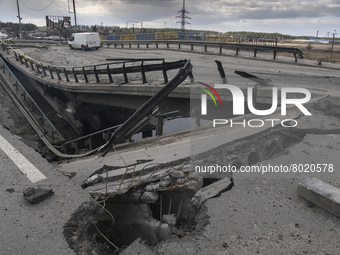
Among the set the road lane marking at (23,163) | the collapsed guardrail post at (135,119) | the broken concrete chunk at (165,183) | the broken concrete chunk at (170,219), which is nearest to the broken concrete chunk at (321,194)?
the broken concrete chunk at (170,219)

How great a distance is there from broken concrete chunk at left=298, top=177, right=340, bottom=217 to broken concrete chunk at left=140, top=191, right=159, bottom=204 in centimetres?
219

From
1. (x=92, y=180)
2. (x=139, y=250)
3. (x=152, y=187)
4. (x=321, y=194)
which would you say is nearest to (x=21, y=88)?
(x=92, y=180)

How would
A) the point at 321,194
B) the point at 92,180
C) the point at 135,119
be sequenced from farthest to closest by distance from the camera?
the point at 135,119 → the point at 92,180 → the point at 321,194

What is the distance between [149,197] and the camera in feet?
15.3

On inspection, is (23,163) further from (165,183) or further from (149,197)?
(165,183)

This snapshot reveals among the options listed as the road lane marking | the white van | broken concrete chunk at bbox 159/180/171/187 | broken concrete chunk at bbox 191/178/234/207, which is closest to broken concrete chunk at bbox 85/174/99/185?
the road lane marking

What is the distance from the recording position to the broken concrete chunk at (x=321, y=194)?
3.65m

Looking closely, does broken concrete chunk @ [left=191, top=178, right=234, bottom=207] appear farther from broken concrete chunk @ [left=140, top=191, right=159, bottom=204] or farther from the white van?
the white van

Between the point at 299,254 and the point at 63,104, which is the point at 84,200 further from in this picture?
the point at 63,104

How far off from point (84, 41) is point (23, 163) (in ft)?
Answer: 108

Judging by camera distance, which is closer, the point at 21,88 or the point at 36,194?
the point at 36,194

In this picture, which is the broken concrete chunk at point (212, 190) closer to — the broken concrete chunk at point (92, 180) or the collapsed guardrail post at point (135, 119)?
the broken concrete chunk at point (92, 180)

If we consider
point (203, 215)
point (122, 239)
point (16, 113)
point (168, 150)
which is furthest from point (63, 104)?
point (203, 215)

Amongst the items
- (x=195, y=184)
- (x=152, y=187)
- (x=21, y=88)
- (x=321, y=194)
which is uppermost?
(x=321, y=194)
